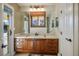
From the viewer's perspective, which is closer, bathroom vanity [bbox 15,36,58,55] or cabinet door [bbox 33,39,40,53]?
bathroom vanity [bbox 15,36,58,55]

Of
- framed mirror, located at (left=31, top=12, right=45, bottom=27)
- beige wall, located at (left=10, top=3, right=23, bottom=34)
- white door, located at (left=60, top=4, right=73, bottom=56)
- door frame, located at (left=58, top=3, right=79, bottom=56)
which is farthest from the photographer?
framed mirror, located at (left=31, top=12, right=45, bottom=27)

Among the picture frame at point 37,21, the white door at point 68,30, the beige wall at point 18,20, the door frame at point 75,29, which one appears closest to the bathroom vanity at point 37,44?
the beige wall at point 18,20

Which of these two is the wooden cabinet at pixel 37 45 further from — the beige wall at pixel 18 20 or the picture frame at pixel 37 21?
the picture frame at pixel 37 21

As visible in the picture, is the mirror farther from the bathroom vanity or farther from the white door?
the white door

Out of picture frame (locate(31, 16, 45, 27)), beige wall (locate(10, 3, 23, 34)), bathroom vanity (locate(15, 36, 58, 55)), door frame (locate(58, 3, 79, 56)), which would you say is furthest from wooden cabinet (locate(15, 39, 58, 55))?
door frame (locate(58, 3, 79, 56))

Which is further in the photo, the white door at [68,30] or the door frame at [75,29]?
the white door at [68,30]

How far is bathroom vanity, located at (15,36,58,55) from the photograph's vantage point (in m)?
2.49

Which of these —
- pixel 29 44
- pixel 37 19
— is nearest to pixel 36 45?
pixel 29 44

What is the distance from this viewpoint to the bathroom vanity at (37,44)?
2.49m

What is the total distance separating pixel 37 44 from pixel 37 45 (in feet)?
0.07

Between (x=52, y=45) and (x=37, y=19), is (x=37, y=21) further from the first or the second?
(x=52, y=45)

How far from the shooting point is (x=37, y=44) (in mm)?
2676

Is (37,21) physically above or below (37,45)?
above

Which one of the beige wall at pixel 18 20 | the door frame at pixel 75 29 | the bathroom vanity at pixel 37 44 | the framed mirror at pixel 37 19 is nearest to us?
the door frame at pixel 75 29
